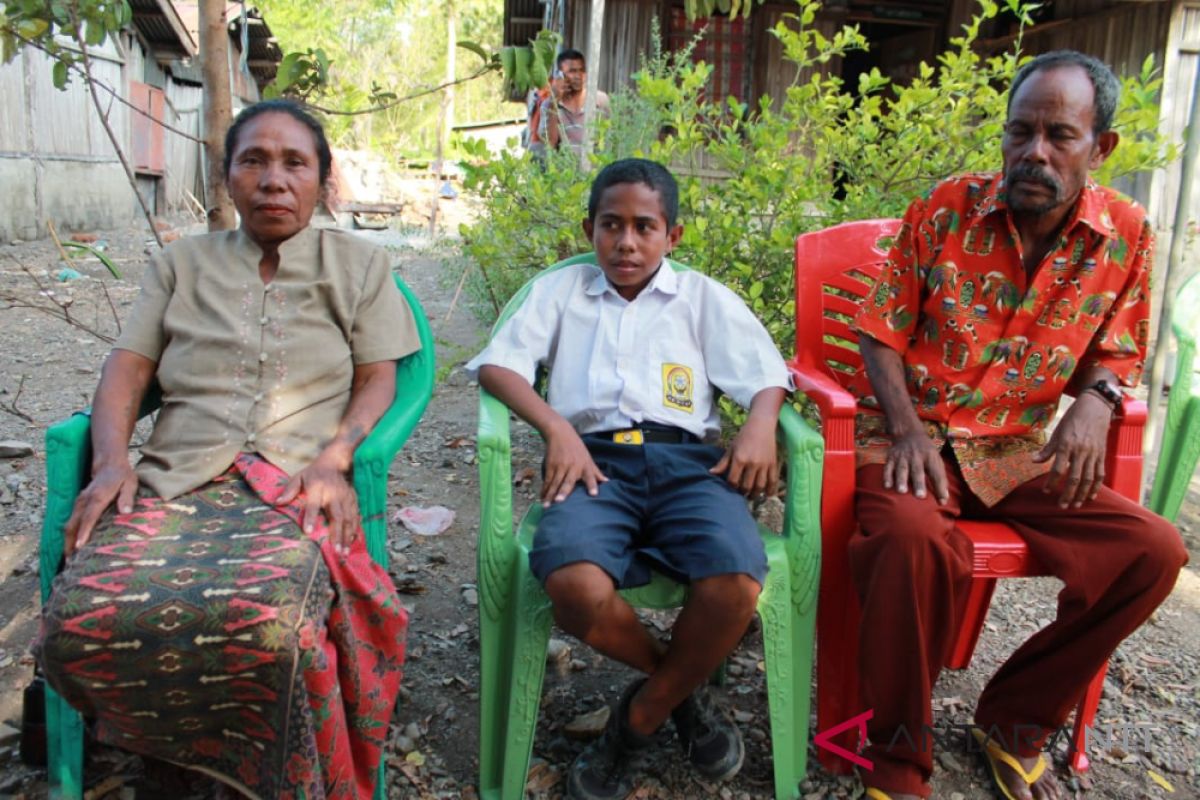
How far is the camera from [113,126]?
1413cm

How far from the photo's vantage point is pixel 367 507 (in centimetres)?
202

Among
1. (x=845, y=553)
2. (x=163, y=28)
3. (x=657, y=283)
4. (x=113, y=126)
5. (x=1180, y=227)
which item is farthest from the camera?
(x=163, y=28)

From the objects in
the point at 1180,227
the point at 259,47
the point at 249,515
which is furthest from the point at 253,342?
the point at 259,47

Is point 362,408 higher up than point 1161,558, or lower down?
higher up

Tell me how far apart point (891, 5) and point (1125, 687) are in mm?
7659

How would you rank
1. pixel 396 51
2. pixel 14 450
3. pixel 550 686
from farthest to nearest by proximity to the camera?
pixel 396 51 < pixel 14 450 < pixel 550 686

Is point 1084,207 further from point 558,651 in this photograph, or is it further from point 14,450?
point 14,450

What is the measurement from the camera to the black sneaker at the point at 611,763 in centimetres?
208

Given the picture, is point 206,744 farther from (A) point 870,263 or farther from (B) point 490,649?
(A) point 870,263

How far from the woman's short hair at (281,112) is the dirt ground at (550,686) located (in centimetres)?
127

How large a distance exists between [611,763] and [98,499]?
1.26m

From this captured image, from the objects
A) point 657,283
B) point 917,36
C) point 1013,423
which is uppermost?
Answer: point 917,36

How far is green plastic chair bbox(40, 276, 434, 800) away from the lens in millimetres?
1906

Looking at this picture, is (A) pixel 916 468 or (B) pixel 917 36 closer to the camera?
(A) pixel 916 468
